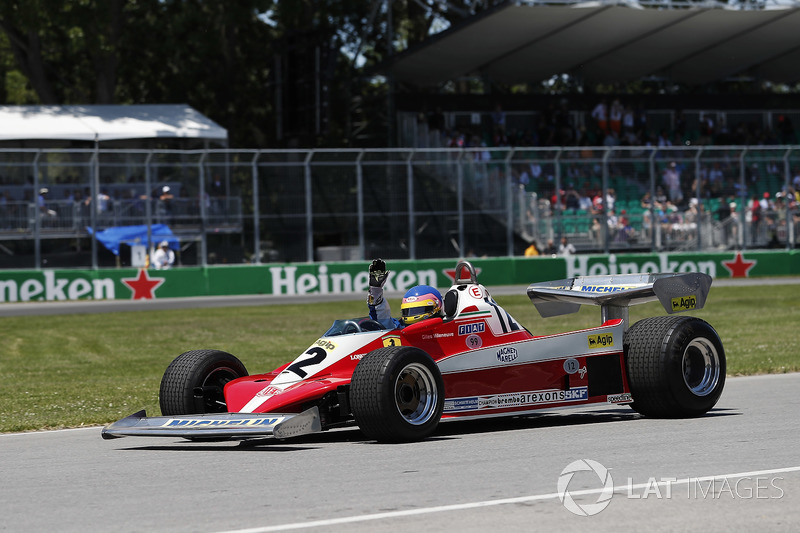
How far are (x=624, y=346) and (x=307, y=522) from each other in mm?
4965

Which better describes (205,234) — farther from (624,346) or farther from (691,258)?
(624,346)

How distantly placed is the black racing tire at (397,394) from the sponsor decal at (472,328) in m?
0.93

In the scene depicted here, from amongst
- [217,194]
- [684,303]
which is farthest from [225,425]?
[217,194]

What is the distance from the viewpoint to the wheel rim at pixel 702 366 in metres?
10.4

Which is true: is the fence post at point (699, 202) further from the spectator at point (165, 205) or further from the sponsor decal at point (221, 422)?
the sponsor decal at point (221, 422)

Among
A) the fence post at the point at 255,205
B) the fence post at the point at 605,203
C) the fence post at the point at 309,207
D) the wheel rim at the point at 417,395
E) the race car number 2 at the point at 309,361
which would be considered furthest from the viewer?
the fence post at the point at 605,203

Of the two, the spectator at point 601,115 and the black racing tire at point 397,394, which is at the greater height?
the spectator at point 601,115

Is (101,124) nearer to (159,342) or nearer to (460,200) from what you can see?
(460,200)

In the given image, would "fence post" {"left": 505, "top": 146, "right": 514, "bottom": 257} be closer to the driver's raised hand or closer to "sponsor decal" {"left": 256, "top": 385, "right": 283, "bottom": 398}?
the driver's raised hand

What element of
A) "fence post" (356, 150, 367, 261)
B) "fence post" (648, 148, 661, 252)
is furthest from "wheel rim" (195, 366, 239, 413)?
"fence post" (648, 148, 661, 252)

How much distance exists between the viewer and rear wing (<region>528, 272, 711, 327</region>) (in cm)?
1066

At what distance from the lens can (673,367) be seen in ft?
33.0

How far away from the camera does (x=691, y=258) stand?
33.6 meters

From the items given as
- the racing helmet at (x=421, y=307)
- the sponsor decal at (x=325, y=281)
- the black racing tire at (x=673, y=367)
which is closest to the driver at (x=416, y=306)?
the racing helmet at (x=421, y=307)
